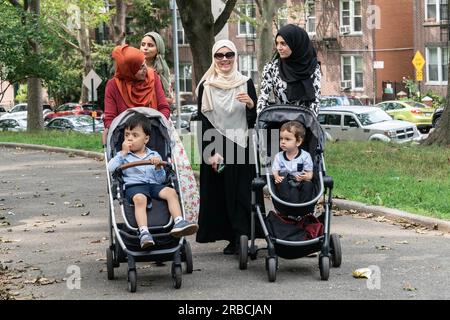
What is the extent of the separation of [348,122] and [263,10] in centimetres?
1181

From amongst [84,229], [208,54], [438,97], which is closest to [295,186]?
[84,229]

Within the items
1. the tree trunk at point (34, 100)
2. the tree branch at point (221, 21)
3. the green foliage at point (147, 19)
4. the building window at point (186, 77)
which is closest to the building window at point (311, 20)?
the green foliage at point (147, 19)

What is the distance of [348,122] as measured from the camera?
1251 inches

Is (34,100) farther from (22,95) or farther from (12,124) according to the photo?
(22,95)

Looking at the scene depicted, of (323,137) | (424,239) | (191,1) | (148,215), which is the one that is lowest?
(424,239)

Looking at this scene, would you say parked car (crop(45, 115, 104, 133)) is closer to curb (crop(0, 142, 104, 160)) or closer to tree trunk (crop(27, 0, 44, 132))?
tree trunk (crop(27, 0, 44, 132))

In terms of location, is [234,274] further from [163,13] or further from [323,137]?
[163,13]

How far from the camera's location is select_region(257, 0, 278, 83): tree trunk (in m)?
41.9

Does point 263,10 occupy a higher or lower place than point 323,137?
higher

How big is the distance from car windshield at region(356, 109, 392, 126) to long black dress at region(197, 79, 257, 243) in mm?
22426

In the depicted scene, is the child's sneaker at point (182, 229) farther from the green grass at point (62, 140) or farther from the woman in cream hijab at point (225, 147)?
the green grass at point (62, 140)

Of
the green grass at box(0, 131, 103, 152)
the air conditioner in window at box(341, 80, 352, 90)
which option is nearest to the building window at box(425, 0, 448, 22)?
the air conditioner in window at box(341, 80, 352, 90)

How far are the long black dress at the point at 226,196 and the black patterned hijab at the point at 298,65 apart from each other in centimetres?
40
